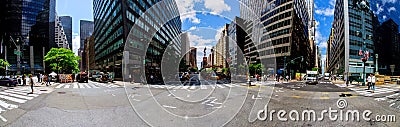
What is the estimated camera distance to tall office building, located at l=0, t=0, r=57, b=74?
3687 inches

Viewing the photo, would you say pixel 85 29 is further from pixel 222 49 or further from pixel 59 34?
pixel 222 49

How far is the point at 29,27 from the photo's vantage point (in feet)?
339

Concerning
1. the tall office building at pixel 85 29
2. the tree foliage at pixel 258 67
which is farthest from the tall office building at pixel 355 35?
the tall office building at pixel 85 29

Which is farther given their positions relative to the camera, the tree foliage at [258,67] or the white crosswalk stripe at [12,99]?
the white crosswalk stripe at [12,99]

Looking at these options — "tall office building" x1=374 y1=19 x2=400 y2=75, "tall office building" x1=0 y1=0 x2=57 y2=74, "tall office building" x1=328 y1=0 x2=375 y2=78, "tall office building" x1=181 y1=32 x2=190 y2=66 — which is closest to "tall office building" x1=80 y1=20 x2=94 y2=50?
"tall office building" x1=0 y1=0 x2=57 y2=74

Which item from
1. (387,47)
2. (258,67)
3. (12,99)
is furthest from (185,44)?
(387,47)

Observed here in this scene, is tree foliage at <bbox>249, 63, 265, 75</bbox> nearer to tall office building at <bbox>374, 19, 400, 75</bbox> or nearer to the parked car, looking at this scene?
tall office building at <bbox>374, 19, 400, 75</bbox>

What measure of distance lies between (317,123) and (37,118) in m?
9.44

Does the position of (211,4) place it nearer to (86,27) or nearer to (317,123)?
(317,123)

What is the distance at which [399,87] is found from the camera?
17.3 metres

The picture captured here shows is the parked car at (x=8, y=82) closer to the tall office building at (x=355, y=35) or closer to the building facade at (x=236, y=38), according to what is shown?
the building facade at (x=236, y=38)

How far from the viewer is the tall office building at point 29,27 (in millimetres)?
93650

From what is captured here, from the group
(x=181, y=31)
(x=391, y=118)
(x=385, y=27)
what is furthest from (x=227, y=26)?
(x=385, y=27)

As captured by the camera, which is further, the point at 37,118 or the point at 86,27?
the point at 86,27
